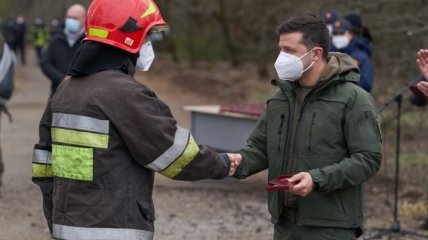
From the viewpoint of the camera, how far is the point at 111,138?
3.83 m

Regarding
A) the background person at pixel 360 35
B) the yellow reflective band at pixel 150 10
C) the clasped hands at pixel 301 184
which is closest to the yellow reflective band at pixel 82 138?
the yellow reflective band at pixel 150 10

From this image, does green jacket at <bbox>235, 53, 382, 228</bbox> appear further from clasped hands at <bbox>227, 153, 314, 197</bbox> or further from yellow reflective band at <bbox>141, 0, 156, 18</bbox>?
yellow reflective band at <bbox>141, 0, 156, 18</bbox>

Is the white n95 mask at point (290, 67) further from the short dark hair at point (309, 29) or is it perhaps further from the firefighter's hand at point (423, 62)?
A: the firefighter's hand at point (423, 62)

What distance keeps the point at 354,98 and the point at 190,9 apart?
23046 mm

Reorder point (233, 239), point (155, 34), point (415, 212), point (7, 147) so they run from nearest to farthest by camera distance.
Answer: point (155, 34)
point (233, 239)
point (415, 212)
point (7, 147)

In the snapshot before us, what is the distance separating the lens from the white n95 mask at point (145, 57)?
4066 mm

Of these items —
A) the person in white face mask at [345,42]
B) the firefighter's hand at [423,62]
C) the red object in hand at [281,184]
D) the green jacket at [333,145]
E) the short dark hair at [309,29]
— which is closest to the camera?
the red object in hand at [281,184]

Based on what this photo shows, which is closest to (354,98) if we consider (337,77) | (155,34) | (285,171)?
(337,77)

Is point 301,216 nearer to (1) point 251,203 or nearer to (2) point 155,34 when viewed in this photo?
(2) point 155,34

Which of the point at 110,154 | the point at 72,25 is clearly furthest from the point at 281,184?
the point at 72,25

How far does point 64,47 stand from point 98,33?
21.7 feet

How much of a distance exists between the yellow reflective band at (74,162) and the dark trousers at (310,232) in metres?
1.13

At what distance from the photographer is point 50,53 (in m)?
10.4

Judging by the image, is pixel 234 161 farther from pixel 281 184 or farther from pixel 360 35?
pixel 360 35
